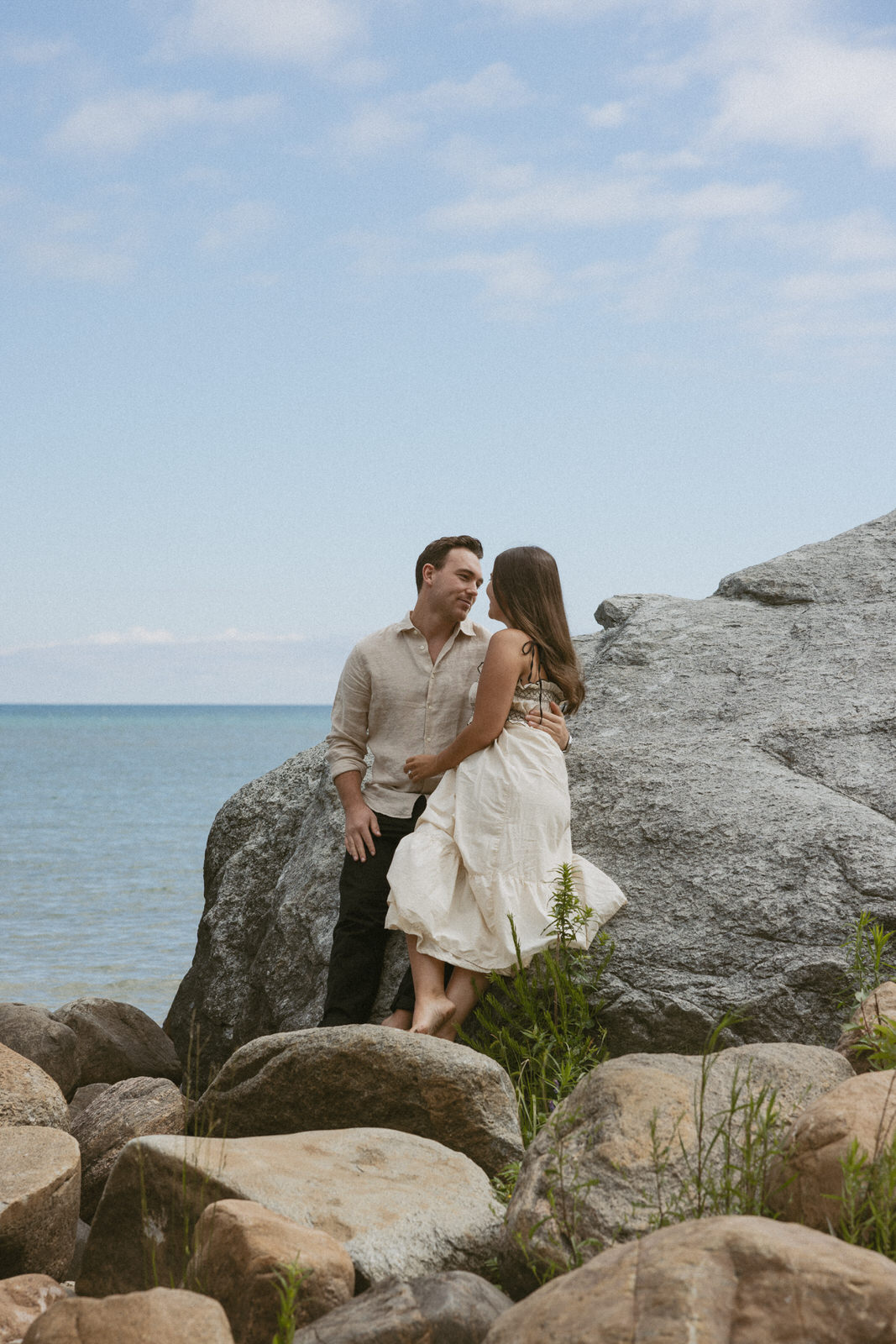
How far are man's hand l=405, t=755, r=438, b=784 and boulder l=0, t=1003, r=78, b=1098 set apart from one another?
3.14 metres

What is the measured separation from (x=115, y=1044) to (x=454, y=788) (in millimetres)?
3747

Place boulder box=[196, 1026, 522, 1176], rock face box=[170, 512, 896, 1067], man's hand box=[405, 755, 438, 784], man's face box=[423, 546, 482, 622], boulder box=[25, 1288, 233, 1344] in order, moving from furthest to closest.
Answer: man's face box=[423, 546, 482, 622], man's hand box=[405, 755, 438, 784], rock face box=[170, 512, 896, 1067], boulder box=[196, 1026, 522, 1176], boulder box=[25, 1288, 233, 1344]

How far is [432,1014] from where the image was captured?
480 cm

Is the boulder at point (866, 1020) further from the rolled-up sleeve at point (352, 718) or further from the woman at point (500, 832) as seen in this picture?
the rolled-up sleeve at point (352, 718)

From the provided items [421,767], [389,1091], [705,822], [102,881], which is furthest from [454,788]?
[102,881]

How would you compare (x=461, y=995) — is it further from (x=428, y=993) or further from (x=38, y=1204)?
(x=38, y=1204)

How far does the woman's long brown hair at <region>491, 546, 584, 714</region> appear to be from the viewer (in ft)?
17.3

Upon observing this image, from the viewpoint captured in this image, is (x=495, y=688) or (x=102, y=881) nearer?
(x=495, y=688)

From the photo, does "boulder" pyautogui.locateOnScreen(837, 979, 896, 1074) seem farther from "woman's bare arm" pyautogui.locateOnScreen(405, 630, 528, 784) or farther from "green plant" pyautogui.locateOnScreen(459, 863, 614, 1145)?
"woman's bare arm" pyautogui.locateOnScreen(405, 630, 528, 784)

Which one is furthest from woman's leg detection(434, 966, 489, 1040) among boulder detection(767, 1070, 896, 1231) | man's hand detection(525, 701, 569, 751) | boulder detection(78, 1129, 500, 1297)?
boulder detection(767, 1070, 896, 1231)

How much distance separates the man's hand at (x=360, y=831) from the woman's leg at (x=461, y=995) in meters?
0.80

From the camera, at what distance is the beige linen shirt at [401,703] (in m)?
5.73

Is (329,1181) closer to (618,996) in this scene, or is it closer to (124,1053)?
(618,996)

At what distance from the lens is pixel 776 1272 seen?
7.43ft
